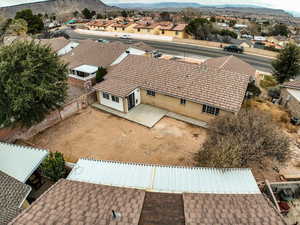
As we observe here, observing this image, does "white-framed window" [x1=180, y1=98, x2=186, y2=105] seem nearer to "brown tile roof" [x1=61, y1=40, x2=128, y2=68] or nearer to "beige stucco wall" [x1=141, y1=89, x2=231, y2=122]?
"beige stucco wall" [x1=141, y1=89, x2=231, y2=122]

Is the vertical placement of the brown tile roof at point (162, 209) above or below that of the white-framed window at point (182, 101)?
above

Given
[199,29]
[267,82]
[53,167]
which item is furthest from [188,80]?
[199,29]

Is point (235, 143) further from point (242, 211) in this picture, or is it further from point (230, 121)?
point (242, 211)

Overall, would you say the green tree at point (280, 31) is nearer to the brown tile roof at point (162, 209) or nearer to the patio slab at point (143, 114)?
the patio slab at point (143, 114)

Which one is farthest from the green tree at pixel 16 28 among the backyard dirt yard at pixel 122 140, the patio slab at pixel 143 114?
the backyard dirt yard at pixel 122 140

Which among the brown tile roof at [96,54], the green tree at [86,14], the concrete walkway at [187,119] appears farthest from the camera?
the green tree at [86,14]

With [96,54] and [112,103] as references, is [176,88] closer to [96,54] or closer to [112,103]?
[112,103]
